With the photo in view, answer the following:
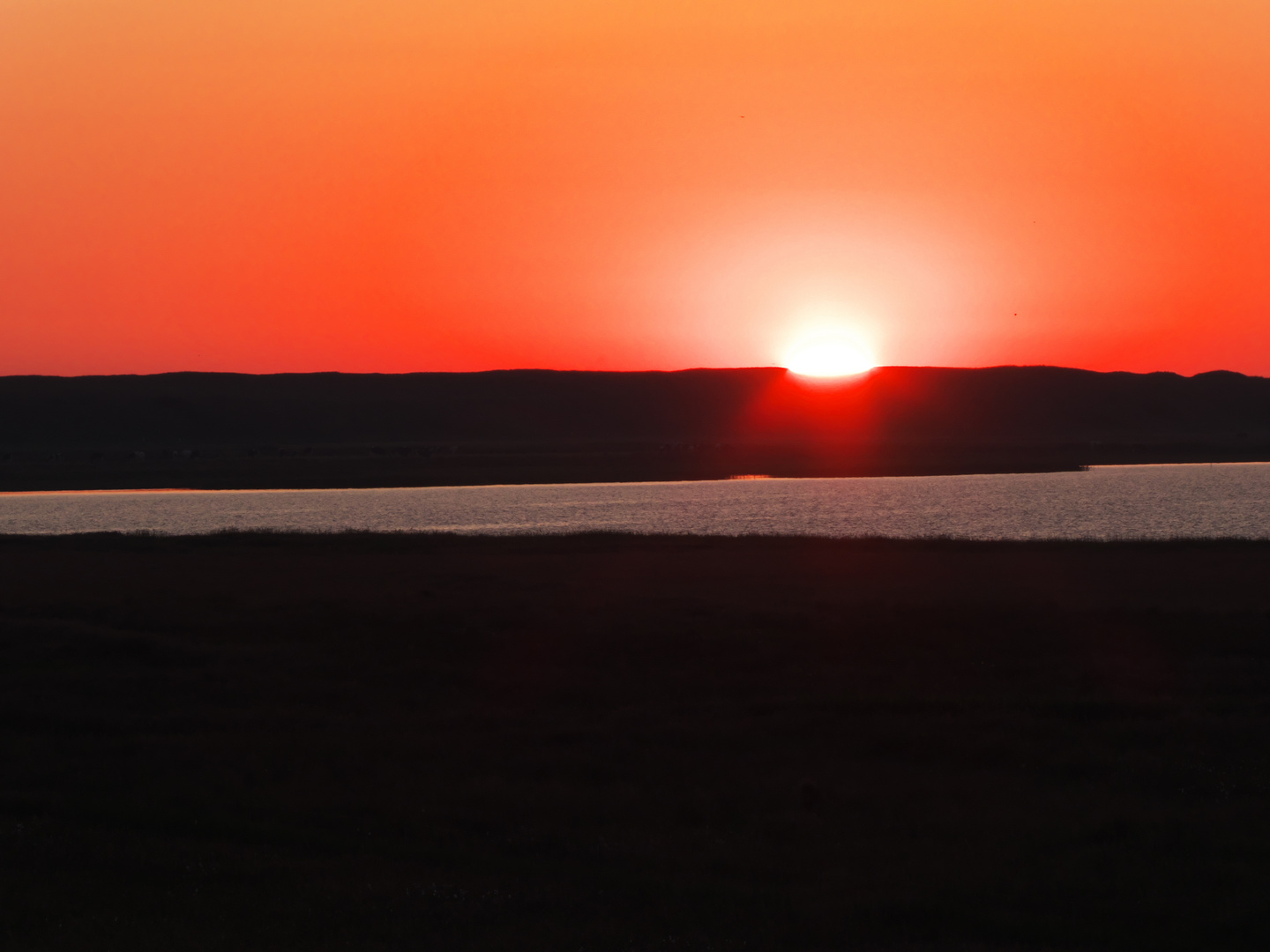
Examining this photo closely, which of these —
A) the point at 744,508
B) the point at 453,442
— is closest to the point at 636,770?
the point at 744,508

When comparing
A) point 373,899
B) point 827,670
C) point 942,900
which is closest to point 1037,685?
point 827,670

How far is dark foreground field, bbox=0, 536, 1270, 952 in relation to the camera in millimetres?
9508

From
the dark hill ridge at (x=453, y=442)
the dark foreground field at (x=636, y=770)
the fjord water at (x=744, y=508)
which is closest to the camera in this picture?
the dark foreground field at (x=636, y=770)

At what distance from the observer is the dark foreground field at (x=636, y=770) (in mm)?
9508

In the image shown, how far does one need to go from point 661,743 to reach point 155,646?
11403 mm

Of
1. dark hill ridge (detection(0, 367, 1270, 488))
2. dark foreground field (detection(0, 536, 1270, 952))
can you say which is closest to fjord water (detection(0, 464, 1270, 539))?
dark hill ridge (detection(0, 367, 1270, 488))

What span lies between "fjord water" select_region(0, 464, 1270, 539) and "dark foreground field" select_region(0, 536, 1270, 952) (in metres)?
22.7

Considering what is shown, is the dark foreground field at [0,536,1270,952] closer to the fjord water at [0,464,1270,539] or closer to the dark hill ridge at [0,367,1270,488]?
the fjord water at [0,464,1270,539]

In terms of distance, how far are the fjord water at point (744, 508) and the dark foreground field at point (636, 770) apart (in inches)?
892

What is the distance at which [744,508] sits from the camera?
62.5 metres

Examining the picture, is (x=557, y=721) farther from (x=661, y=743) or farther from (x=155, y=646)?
(x=155, y=646)

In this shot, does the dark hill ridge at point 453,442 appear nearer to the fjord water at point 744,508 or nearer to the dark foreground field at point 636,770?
the fjord water at point 744,508

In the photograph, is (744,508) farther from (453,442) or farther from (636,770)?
(453,442)

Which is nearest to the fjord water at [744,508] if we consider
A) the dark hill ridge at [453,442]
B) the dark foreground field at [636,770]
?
the dark hill ridge at [453,442]
